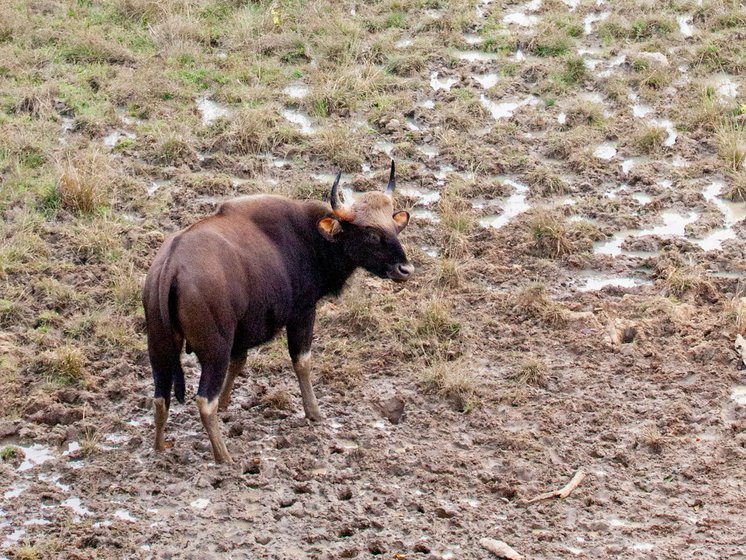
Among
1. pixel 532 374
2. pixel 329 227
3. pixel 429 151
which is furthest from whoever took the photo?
pixel 429 151

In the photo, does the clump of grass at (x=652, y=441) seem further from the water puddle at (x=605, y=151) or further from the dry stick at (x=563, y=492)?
the water puddle at (x=605, y=151)

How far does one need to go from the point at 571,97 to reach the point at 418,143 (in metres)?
1.84

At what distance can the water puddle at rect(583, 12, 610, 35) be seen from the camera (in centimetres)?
1386

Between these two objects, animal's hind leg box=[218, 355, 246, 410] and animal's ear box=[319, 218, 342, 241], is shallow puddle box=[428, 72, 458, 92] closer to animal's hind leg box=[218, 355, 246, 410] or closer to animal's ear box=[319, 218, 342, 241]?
animal's ear box=[319, 218, 342, 241]

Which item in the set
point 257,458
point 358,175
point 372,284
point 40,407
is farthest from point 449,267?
point 40,407

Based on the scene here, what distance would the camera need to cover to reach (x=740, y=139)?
37.3 ft

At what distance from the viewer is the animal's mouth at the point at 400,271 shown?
26.6 ft

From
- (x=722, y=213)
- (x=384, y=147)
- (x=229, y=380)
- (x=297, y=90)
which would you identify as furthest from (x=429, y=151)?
(x=229, y=380)

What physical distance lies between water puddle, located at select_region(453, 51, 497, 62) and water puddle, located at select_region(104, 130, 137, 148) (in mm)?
3747

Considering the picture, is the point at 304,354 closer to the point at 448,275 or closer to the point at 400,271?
the point at 400,271

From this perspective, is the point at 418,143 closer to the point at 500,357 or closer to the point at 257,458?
the point at 500,357

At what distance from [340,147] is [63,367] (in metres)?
3.95

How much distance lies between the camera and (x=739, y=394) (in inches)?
328

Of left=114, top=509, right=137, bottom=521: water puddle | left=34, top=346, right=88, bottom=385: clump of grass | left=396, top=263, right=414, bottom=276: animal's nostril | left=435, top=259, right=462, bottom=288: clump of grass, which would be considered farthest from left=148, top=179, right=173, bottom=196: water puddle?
left=114, top=509, right=137, bottom=521: water puddle
